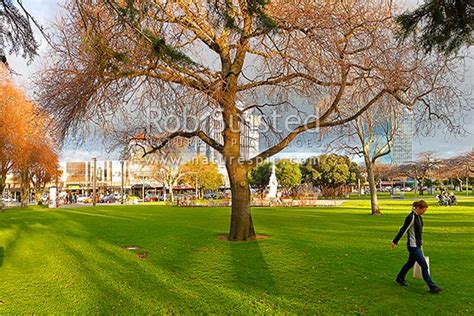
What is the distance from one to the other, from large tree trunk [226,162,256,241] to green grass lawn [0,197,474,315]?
735mm

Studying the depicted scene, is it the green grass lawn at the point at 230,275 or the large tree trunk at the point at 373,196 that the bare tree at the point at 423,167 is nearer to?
the large tree trunk at the point at 373,196

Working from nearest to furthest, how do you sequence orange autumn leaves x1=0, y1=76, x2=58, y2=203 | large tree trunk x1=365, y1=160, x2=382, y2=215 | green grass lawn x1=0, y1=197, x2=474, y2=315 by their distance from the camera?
green grass lawn x1=0, y1=197, x2=474, y2=315
large tree trunk x1=365, y1=160, x2=382, y2=215
orange autumn leaves x1=0, y1=76, x2=58, y2=203

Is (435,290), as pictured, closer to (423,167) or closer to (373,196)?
(373,196)

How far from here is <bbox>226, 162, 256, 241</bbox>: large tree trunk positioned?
14.5 metres

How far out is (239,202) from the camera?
1457 cm

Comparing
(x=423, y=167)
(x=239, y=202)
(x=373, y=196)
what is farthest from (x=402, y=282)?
(x=423, y=167)

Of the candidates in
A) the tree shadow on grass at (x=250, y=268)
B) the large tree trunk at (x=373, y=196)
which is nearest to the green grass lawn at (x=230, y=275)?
the tree shadow on grass at (x=250, y=268)

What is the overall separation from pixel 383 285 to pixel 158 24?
698cm

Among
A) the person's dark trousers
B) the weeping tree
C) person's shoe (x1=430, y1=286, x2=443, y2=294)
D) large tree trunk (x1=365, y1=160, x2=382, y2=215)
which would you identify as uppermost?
the weeping tree

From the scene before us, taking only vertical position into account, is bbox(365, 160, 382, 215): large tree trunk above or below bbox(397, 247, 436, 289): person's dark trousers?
above

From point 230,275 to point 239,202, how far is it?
532 centimetres

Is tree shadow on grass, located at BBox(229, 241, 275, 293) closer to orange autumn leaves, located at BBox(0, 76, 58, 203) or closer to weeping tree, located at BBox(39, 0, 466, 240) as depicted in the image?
weeping tree, located at BBox(39, 0, 466, 240)

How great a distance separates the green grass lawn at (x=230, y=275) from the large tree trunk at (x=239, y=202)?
2.41ft

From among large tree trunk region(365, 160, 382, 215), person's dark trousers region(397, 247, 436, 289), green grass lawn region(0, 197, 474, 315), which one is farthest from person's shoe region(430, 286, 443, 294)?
large tree trunk region(365, 160, 382, 215)
